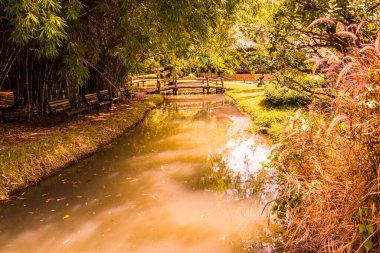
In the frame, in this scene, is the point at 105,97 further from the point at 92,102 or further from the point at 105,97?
the point at 92,102

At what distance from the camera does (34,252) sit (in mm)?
4574

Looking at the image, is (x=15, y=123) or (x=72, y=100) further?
(x=72, y=100)

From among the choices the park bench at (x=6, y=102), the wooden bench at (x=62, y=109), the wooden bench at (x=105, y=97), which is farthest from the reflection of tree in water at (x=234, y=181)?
the park bench at (x=6, y=102)

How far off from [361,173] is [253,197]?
9.67 ft

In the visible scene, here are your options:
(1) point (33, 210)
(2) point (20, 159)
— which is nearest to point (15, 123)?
(2) point (20, 159)

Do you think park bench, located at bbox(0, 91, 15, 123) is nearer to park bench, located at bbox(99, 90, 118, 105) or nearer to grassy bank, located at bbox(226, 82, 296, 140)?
park bench, located at bbox(99, 90, 118, 105)

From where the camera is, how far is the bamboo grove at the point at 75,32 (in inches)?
261

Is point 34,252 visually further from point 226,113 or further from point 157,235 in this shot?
point 226,113

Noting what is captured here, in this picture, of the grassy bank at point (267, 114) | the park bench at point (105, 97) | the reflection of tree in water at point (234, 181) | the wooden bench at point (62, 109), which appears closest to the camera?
the reflection of tree in water at point (234, 181)

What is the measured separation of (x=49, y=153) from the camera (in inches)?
312

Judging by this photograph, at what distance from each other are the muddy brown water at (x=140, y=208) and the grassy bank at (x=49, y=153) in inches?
11.0

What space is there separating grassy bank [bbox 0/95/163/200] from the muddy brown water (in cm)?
28

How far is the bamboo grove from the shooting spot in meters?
6.62

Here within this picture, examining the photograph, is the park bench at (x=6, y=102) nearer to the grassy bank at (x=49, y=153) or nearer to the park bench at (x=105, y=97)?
the park bench at (x=105, y=97)
